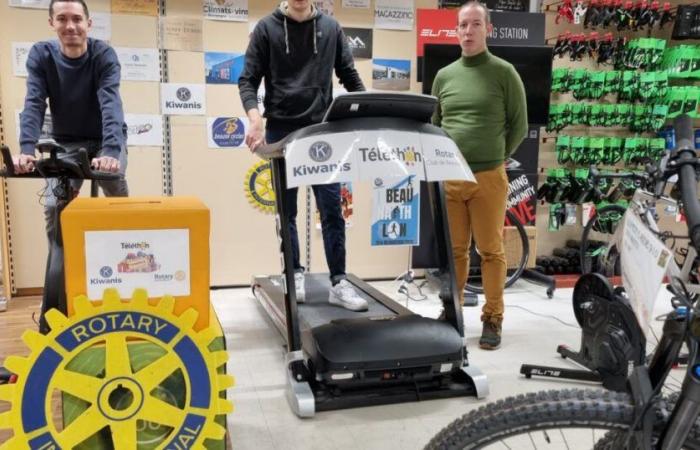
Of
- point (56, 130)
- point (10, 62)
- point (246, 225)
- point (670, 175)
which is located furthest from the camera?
point (246, 225)

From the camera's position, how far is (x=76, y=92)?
107 inches

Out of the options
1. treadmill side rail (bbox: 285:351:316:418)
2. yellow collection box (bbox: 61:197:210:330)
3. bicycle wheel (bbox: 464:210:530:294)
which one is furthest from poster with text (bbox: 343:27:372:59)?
yellow collection box (bbox: 61:197:210:330)

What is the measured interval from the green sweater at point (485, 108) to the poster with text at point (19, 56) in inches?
114

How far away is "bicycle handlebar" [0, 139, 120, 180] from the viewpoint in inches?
74.3

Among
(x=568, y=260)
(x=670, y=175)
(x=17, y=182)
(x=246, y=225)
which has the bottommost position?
(x=568, y=260)

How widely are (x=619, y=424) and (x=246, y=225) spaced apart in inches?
145

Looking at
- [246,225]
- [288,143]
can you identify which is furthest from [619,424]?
[246,225]

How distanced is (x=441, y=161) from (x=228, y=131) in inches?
99.9

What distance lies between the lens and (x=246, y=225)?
4.48 meters

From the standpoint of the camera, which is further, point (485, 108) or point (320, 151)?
point (485, 108)

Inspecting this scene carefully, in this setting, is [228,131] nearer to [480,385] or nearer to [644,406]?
[480,385]

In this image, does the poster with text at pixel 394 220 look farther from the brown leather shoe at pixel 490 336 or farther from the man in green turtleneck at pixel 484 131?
the brown leather shoe at pixel 490 336

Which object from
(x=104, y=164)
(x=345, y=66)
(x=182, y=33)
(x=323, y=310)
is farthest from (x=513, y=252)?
(x=104, y=164)

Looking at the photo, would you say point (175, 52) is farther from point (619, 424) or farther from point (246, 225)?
point (619, 424)
